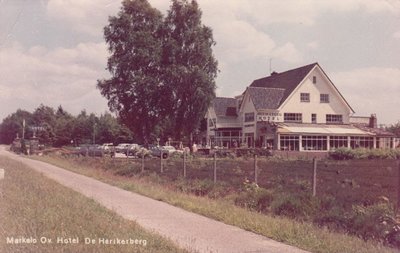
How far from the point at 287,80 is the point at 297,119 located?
15.1 ft

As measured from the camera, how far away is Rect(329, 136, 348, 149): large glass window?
5237cm

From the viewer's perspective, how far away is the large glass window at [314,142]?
5106cm

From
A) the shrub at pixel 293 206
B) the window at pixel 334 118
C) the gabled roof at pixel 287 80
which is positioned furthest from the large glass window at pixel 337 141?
the shrub at pixel 293 206

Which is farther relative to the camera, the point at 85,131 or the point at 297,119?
the point at 85,131

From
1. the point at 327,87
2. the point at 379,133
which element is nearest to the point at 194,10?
the point at 327,87

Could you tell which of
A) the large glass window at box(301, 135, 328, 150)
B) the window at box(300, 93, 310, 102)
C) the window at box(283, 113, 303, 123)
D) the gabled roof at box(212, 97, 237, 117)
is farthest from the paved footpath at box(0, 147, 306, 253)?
the gabled roof at box(212, 97, 237, 117)

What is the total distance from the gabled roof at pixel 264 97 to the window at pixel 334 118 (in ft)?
19.4

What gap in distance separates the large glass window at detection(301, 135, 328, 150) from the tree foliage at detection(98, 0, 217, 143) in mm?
11909

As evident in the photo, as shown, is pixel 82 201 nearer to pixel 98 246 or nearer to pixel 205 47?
pixel 98 246

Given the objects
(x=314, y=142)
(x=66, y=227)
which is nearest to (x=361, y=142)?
(x=314, y=142)

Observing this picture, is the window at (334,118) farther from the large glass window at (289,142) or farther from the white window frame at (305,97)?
the large glass window at (289,142)

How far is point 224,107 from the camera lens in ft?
196

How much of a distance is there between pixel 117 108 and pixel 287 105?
57.7 feet

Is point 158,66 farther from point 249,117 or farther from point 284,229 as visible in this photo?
point 284,229
